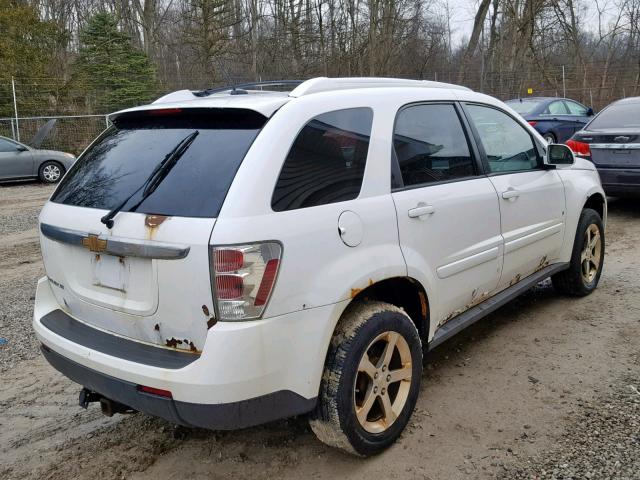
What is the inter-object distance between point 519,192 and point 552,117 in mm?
11049

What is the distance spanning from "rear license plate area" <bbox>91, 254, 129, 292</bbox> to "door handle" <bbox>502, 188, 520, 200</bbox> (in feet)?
7.92

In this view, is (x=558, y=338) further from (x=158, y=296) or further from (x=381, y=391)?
(x=158, y=296)

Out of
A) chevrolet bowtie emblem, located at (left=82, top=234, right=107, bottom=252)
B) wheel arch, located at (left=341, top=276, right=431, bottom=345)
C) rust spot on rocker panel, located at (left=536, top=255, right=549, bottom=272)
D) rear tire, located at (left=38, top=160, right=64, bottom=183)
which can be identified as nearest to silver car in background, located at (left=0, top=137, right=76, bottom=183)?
rear tire, located at (left=38, top=160, right=64, bottom=183)

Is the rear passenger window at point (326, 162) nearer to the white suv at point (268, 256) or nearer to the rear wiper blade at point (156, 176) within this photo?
the white suv at point (268, 256)

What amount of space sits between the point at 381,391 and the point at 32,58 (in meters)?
20.4

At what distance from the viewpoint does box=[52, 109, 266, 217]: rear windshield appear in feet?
7.97

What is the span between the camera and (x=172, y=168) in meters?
2.57

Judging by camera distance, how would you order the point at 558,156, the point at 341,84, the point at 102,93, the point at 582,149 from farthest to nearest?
the point at 102,93
the point at 582,149
the point at 558,156
the point at 341,84

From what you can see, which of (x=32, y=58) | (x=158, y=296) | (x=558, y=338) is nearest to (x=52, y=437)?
(x=158, y=296)

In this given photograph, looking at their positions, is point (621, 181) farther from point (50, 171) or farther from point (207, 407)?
point (50, 171)

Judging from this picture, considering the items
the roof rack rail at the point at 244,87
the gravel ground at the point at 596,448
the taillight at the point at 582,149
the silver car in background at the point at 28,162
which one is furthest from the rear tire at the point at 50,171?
the gravel ground at the point at 596,448

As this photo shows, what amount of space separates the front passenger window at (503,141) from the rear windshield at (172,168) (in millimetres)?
1844

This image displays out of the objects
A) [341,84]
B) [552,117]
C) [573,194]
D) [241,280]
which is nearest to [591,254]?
[573,194]

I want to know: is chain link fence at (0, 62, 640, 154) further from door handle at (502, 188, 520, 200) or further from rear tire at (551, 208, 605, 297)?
door handle at (502, 188, 520, 200)
